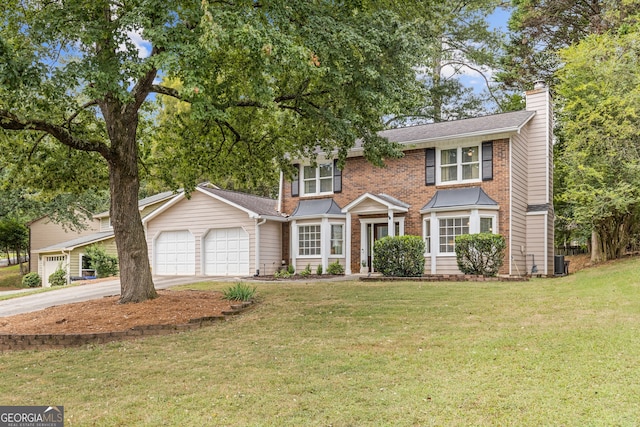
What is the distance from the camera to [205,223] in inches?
856

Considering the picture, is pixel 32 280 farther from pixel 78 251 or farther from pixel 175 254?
pixel 175 254

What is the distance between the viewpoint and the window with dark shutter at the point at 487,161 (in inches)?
695

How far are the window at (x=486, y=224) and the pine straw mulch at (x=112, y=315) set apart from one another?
9.93 meters

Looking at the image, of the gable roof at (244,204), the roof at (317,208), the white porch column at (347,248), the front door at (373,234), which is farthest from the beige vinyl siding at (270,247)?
the front door at (373,234)

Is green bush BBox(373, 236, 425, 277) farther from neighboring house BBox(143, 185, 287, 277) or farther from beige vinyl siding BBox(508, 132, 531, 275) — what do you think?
neighboring house BBox(143, 185, 287, 277)

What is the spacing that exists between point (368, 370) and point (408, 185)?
45.5ft

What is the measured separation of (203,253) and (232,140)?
30.8ft

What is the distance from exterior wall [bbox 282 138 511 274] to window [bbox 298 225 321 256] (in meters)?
0.64

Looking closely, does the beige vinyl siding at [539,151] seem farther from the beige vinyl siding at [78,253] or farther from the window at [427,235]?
the beige vinyl siding at [78,253]

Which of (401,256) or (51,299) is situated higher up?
(401,256)

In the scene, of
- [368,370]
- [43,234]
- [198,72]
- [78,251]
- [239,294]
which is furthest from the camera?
[43,234]

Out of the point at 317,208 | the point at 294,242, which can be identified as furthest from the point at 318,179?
the point at 294,242

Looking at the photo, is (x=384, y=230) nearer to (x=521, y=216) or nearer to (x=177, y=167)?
(x=521, y=216)

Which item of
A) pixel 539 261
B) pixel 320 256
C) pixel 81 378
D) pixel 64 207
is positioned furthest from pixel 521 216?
pixel 64 207
